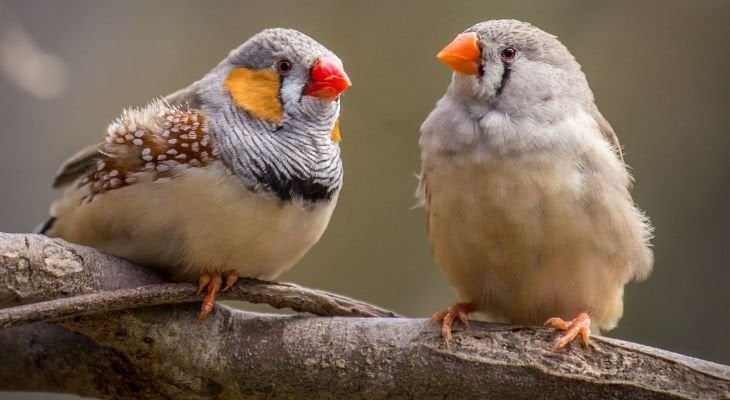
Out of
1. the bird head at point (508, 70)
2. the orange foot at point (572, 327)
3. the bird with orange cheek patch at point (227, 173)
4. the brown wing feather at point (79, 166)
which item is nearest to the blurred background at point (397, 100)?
the brown wing feather at point (79, 166)

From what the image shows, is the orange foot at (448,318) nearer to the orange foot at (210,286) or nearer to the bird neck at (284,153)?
the bird neck at (284,153)

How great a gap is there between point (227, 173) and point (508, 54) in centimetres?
84

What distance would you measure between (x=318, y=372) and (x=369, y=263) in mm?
2386

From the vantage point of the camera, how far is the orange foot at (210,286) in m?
2.42

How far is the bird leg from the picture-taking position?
241cm

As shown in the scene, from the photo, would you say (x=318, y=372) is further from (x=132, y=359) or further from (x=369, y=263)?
(x=369, y=263)

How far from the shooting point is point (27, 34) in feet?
13.7

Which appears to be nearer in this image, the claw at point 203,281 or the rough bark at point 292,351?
the rough bark at point 292,351

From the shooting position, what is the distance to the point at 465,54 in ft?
8.02

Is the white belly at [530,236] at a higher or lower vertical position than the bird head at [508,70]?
lower

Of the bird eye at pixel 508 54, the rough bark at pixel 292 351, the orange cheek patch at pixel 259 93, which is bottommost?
the rough bark at pixel 292 351

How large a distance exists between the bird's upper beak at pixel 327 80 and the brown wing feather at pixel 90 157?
343 mm

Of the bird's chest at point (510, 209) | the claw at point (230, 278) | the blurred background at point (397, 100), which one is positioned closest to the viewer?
the bird's chest at point (510, 209)

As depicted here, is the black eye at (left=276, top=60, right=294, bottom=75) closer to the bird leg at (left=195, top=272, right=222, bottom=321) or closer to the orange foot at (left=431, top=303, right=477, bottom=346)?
the bird leg at (left=195, top=272, right=222, bottom=321)
